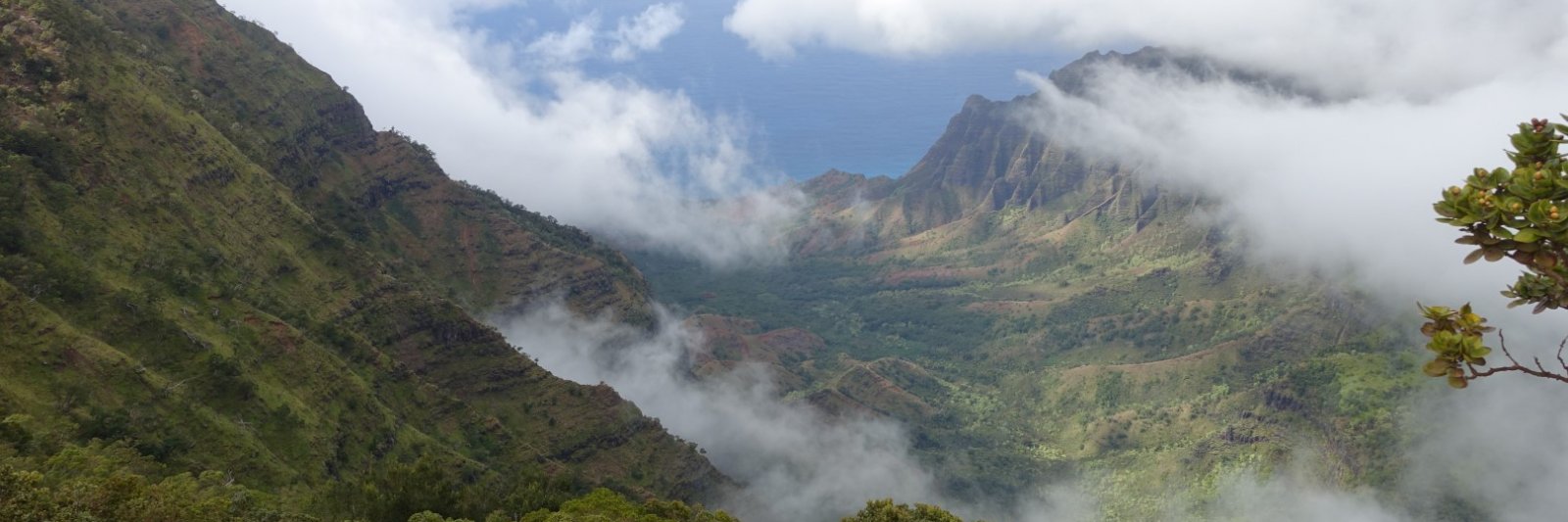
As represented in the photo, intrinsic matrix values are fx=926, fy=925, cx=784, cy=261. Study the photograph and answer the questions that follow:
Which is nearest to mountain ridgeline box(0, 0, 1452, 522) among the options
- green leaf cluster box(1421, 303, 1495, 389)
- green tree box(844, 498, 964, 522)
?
green tree box(844, 498, 964, 522)

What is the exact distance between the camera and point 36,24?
85.0m

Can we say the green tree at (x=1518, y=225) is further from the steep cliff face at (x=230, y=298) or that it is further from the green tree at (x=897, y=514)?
the steep cliff face at (x=230, y=298)

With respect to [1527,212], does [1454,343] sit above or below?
below

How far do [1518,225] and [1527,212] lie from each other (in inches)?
20.6

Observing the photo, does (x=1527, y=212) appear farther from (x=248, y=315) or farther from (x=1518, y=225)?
(x=248, y=315)

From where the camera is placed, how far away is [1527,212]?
14.8 m

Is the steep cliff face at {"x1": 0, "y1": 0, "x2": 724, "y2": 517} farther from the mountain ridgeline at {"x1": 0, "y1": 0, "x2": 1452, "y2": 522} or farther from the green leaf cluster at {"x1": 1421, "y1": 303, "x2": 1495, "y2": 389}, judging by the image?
the green leaf cluster at {"x1": 1421, "y1": 303, "x2": 1495, "y2": 389}

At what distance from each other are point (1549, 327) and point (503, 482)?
217m

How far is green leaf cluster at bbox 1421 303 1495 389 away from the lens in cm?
1555

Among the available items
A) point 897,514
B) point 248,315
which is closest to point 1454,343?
point 897,514

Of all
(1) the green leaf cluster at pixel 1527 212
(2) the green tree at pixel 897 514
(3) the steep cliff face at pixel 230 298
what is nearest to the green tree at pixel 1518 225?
(1) the green leaf cluster at pixel 1527 212

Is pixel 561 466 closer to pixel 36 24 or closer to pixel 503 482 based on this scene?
pixel 503 482

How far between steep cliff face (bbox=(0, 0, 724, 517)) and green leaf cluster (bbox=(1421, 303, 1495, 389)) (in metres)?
67.4

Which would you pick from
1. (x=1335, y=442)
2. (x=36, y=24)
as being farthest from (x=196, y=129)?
(x=1335, y=442)
